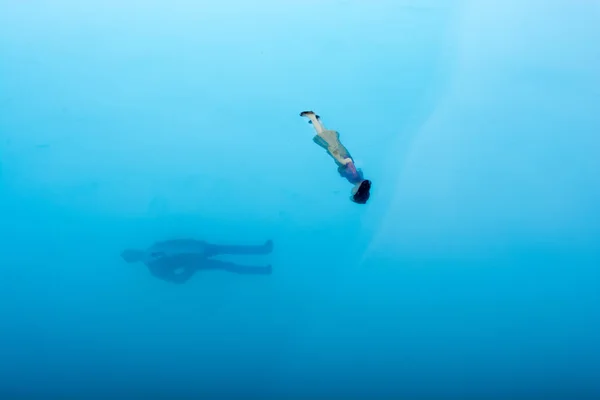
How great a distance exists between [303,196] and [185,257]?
0.40 m

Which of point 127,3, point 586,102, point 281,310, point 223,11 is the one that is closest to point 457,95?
point 586,102

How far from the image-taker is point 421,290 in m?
1.45

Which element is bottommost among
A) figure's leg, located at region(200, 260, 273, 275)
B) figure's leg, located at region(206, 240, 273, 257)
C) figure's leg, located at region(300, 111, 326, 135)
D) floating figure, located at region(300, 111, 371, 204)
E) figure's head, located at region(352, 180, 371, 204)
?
figure's leg, located at region(200, 260, 273, 275)

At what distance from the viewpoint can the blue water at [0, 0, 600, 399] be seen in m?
1.37

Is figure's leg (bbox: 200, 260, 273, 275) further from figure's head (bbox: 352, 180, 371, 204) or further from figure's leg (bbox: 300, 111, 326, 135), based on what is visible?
figure's leg (bbox: 300, 111, 326, 135)

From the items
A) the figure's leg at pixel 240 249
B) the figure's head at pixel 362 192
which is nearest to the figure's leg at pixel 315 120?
the figure's head at pixel 362 192

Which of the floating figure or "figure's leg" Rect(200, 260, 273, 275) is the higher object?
the floating figure

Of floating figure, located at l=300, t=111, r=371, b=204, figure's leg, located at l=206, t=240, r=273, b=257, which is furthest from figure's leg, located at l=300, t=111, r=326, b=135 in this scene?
figure's leg, located at l=206, t=240, r=273, b=257

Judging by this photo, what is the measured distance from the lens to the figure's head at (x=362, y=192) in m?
1.38

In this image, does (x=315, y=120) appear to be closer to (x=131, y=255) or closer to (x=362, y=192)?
(x=362, y=192)

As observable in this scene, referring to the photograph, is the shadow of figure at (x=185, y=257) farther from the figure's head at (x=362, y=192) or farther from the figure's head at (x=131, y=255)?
the figure's head at (x=362, y=192)

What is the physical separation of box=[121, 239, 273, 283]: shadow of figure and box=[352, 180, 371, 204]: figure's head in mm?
289

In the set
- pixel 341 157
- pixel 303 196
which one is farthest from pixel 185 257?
pixel 341 157

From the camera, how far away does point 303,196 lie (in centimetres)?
141
